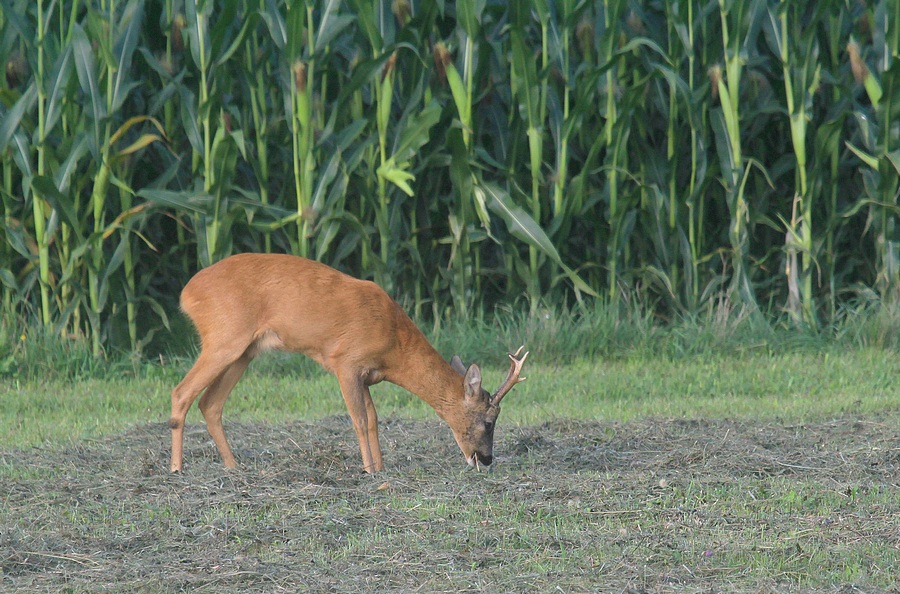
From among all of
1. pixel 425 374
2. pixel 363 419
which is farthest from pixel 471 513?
pixel 425 374

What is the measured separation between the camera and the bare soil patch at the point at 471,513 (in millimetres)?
4516

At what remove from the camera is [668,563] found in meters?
4.65

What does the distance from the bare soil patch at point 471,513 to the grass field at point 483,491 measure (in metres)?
0.01

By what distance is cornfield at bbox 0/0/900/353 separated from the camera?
962cm

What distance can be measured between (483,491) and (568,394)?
305 centimetres

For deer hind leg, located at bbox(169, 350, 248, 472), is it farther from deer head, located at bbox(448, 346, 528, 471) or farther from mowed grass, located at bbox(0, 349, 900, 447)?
deer head, located at bbox(448, 346, 528, 471)

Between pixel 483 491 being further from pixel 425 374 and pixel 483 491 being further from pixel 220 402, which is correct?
pixel 220 402

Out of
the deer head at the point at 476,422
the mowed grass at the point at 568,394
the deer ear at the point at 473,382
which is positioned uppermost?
A: the deer ear at the point at 473,382

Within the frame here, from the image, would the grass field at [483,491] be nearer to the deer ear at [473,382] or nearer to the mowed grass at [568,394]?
the mowed grass at [568,394]

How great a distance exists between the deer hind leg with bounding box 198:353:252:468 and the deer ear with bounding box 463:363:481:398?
123cm

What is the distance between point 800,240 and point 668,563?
6227mm

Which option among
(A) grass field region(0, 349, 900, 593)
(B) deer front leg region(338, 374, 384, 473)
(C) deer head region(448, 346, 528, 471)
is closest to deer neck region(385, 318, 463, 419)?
(C) deer head region(448, 346, 528, 471)

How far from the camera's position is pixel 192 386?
263 inches

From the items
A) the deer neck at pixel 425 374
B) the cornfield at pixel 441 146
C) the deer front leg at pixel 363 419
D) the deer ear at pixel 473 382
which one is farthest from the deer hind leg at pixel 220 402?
the cornfield at pixel 441 146
